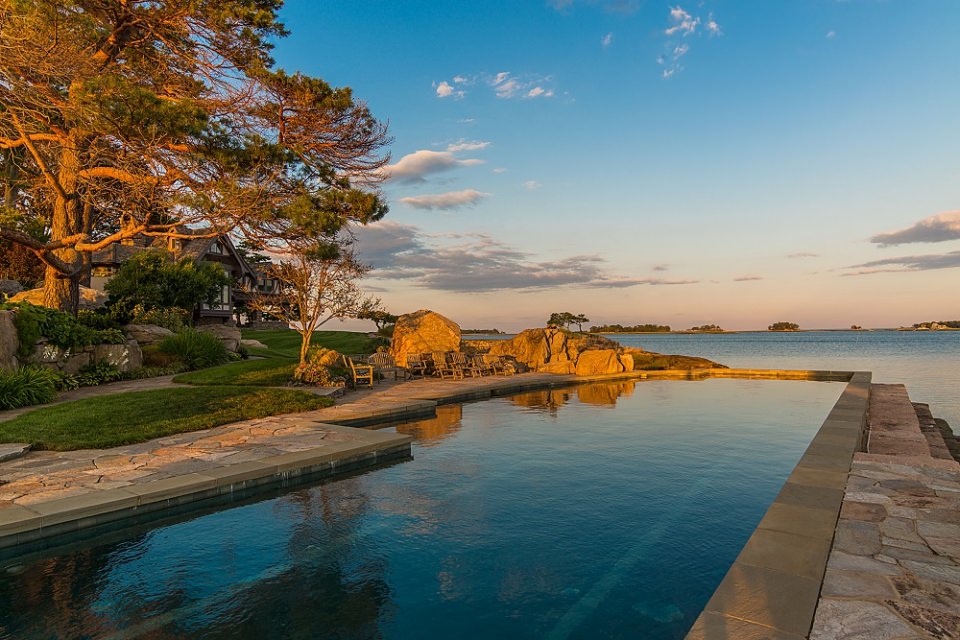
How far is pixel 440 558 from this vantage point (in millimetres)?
5371

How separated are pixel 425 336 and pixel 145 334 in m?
11.5

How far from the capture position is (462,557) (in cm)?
539

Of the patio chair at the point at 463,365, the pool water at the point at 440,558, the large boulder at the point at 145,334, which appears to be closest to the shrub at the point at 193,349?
the large boulder at the point at 145,334

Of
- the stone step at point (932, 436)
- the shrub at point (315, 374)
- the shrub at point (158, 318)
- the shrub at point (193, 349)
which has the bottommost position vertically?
the stone step at point (932, 436)

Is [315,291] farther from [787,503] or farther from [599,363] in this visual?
[787,503]

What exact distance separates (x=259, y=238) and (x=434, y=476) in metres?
9.85

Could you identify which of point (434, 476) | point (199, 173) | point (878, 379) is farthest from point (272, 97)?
point (878, 379)

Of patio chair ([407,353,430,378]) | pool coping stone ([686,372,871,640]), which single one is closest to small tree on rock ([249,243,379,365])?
patio chair ([407,353,430,378])

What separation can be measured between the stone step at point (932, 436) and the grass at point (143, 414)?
42.9ft

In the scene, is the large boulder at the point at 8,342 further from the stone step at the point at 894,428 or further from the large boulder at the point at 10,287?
the stone step at the point at 894,428

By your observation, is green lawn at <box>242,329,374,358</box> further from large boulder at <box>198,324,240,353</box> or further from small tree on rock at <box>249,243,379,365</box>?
small tree on rock at <box>249,243,379,365</box>

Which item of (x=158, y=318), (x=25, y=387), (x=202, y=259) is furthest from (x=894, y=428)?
(x=202, y=259)

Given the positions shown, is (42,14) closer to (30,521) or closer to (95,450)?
(95,450)

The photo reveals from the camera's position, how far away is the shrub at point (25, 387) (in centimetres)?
1175
